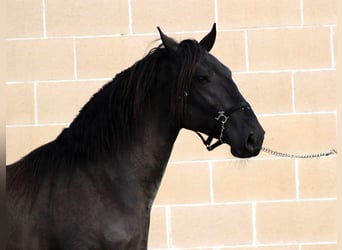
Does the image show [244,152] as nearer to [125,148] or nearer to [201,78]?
[201,78]

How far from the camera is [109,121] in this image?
304cm

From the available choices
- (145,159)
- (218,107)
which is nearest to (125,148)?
(145,159)

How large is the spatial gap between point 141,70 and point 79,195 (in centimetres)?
59

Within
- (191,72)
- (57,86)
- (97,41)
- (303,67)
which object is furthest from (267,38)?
(191,72)

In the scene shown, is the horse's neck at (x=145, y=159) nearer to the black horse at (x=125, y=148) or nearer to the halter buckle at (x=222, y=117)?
the black horse at (x=125, y=148)

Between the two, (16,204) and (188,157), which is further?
(188,157)

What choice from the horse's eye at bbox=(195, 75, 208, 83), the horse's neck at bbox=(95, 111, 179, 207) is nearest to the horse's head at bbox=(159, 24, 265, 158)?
the horse's eye at bbox=(195, 75, 208, 83)

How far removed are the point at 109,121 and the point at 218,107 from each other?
0.47 m

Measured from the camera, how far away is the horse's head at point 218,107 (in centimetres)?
302

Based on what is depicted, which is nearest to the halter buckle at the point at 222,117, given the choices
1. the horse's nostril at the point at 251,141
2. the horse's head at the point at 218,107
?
the horse's head at the point at 218,107

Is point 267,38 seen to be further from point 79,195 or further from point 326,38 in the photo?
point 79,195

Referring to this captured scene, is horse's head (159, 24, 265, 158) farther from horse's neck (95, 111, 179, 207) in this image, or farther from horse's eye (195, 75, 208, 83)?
horse's neck (95, 111, 179, 207)

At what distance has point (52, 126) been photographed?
461 centimetres

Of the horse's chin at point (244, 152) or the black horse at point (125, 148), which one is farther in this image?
the horse's chin at point (244, 152)
